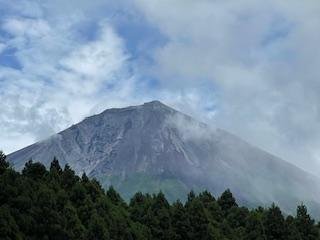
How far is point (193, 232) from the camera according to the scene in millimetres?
86500

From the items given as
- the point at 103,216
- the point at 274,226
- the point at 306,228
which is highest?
the point at 103,216

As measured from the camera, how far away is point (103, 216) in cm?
7800

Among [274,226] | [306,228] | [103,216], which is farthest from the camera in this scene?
[306,228]

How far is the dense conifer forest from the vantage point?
6700 cm

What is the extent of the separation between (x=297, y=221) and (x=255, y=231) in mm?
9267

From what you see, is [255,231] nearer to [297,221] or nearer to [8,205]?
[297,221]

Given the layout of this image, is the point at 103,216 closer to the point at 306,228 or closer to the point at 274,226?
the point at 274,226

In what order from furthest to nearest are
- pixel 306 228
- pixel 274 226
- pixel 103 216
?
pixel 306 228
pixel 274 226
pixel 103 216

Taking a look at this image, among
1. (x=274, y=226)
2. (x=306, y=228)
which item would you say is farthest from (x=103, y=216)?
(x=306, y=228)

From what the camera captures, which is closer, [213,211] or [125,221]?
[125,221]

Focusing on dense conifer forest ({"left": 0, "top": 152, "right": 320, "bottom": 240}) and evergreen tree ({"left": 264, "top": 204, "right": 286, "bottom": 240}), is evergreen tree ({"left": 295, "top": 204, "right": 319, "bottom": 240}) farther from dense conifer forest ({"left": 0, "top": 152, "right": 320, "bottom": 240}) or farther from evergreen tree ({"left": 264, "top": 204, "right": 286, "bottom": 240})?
evergreen tree ({"left": 264, "top": 204, "right": 286, "bottom": 240})

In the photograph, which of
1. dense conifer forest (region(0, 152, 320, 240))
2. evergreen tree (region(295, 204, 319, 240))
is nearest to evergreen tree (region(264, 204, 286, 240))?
dense conifer forest (region(0, 152, 320, 240))

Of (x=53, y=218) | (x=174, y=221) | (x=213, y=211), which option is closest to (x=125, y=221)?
(x=174, y=221)

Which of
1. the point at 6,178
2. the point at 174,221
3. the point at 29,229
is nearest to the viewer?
the point at 29,229
